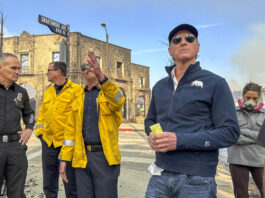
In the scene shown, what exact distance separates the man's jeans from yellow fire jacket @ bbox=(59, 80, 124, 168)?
39.6 inches

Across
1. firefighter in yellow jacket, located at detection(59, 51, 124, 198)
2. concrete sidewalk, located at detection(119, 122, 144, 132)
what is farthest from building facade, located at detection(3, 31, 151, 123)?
firefighter in yellow jacket, located at detection(59, 51, 124, 198)

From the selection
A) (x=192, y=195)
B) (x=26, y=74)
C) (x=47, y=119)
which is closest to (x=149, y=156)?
(x=47, y=119)

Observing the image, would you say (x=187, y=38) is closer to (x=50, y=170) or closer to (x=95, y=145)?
(x=95, y=145)

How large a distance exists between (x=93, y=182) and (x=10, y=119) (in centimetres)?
138

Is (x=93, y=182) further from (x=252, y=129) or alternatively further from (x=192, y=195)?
(x=252, y=129)

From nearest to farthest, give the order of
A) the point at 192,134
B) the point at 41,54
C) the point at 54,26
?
the point at 192,134
the point at 54,26
the point at 41,54

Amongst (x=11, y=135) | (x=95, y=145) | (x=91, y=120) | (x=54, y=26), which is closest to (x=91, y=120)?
(x=91, y=120)

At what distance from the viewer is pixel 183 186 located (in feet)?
5.63

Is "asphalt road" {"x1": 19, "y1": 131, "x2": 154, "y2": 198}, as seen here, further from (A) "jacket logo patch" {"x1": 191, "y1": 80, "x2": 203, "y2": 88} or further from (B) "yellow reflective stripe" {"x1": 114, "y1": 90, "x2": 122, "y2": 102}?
(A) "jacket logo patch" {"x1": 191, "y1": 80, "x2": 203, "y2": 88}

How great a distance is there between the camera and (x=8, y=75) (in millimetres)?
3273

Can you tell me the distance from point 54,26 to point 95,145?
466 centimetres

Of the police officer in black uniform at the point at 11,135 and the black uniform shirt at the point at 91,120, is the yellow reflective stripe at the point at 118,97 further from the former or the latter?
the police officer in black uniform at the point at 11,135

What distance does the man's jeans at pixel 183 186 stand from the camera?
1694 mm

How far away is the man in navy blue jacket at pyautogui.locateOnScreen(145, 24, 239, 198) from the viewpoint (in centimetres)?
169
